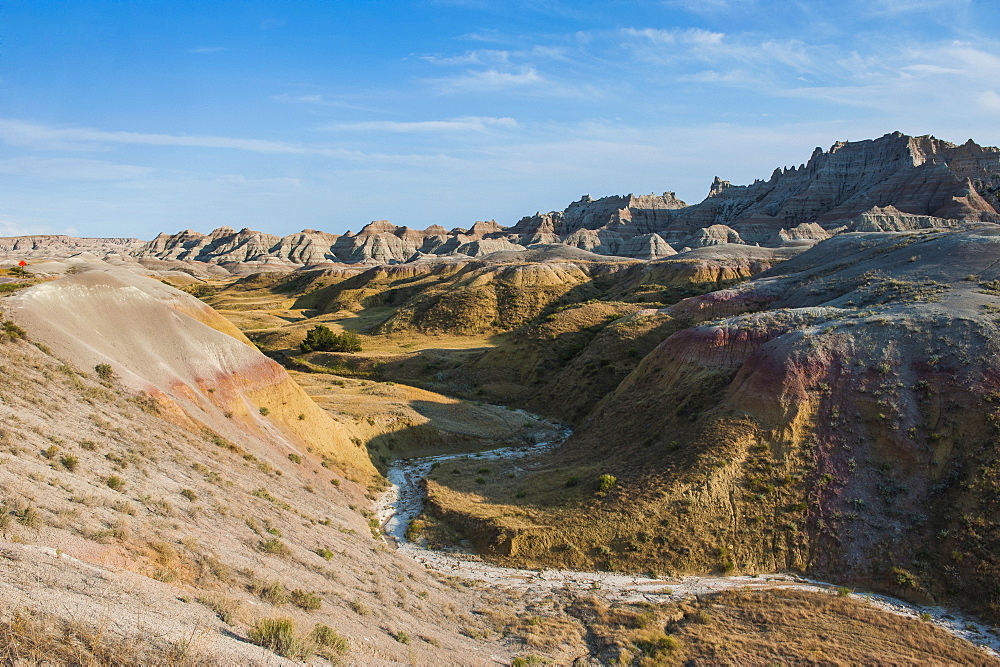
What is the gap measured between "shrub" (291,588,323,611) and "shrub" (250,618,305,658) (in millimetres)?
2386

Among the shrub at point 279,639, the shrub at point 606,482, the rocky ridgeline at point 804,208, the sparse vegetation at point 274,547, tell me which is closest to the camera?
Result: the shrub at point 279,639

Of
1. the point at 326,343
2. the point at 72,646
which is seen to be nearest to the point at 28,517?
the point at 72,646

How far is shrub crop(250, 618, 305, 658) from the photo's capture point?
25.4ft

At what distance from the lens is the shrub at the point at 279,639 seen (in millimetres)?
7734

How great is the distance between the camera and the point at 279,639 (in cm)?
786

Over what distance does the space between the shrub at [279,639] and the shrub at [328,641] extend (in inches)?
23.2

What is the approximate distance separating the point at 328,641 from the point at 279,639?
3.96 ft

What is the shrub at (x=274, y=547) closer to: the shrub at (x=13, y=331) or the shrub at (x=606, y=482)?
the shrub at (x=13, y=331)

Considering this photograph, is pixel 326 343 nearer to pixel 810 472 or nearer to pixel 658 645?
pixel 810 472

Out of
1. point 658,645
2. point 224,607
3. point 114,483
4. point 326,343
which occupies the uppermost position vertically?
point 114,483

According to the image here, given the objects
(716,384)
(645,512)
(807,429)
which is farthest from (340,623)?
(716,384)

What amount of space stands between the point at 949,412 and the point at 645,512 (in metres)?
11.2

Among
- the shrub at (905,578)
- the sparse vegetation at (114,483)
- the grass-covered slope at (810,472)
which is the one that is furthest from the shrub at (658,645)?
the sparse vegetation at (114,483)

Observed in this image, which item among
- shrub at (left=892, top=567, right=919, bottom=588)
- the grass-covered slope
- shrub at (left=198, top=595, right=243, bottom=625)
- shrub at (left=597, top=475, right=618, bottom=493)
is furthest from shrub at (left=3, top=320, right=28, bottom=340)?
shrub at (left=892, top=567, right=919, bottom=588)
